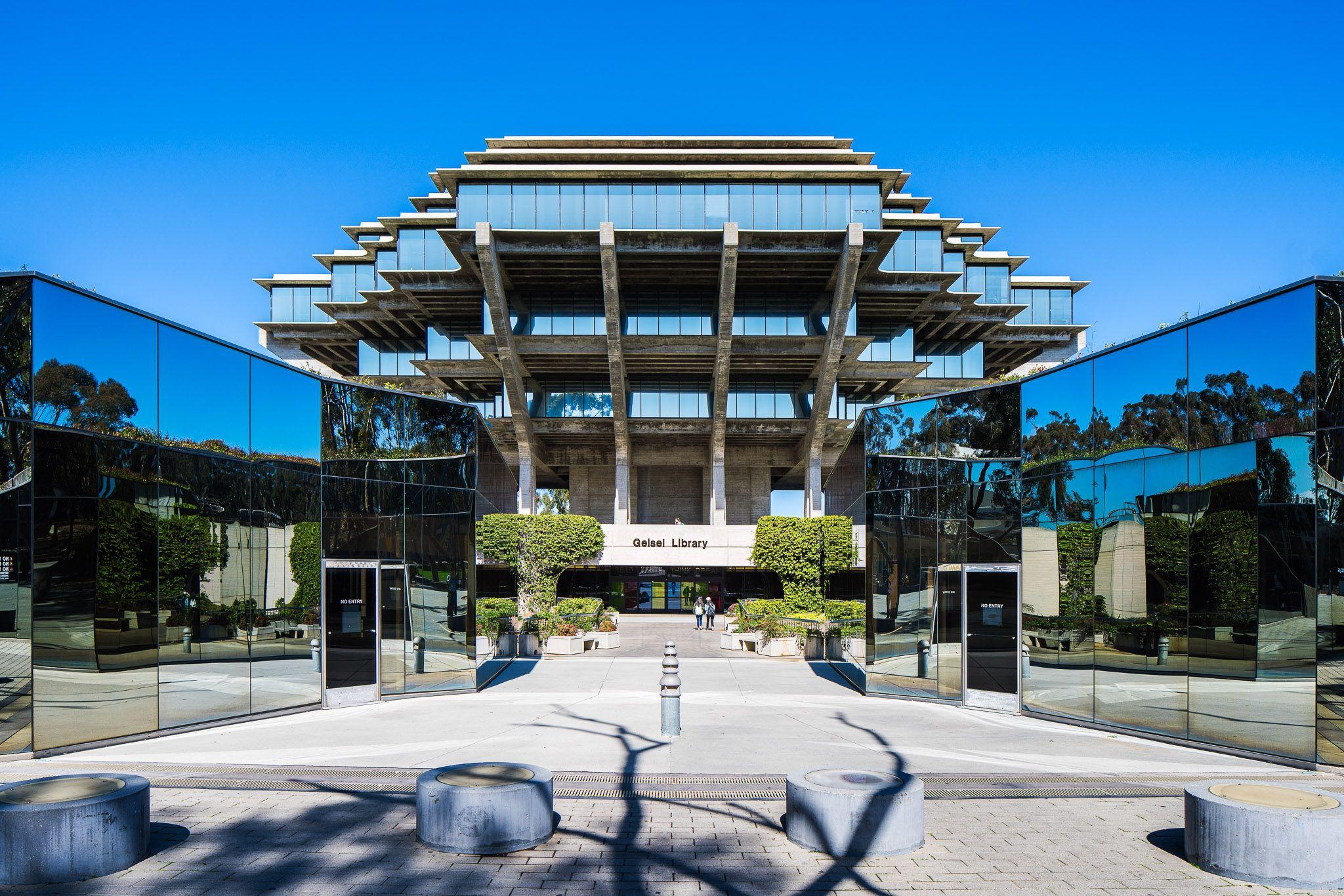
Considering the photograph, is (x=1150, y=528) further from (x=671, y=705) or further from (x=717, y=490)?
(x=717, y=490)

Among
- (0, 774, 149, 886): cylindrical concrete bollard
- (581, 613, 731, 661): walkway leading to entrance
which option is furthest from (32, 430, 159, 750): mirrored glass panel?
(581, 613, 731, 661): walkway leading to entrance

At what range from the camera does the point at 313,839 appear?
294 inches

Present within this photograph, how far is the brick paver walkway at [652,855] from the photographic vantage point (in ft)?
21.3

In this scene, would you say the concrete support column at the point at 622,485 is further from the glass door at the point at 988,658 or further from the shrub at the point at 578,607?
the glass door at the point at 988,658

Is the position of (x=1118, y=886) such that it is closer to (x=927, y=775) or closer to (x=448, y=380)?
(x=927, y=775)

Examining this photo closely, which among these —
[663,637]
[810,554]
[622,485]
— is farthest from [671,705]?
[622,485]

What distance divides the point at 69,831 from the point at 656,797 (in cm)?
508

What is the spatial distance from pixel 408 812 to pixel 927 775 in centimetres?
583

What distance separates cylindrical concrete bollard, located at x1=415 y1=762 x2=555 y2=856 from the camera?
719 cm

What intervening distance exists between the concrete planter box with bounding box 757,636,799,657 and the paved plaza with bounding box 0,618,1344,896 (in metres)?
10.2

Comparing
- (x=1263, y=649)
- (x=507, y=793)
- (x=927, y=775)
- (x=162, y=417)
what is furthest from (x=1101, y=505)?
(x=162, y=417)

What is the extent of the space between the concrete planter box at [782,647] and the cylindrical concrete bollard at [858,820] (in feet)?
63.8

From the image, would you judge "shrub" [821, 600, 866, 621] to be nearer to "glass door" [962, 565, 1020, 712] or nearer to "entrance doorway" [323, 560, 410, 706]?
"glass door" [962, 565, 1020, 712]

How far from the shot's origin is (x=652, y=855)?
23.5 ft
